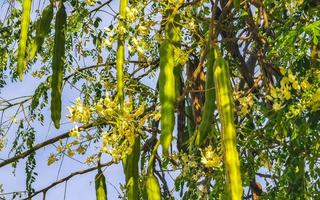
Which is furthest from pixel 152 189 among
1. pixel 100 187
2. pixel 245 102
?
pixel 245 102

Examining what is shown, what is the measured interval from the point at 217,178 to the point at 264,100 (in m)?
0.55

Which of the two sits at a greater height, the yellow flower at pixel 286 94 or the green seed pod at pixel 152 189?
the yellow flower at pixel 286 94

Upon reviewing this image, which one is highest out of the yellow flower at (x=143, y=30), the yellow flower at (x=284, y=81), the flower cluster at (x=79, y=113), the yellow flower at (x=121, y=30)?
the yellow flower at (x=143, y=30)

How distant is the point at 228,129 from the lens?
77.5 inches

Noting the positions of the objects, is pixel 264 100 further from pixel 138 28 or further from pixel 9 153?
pixel 9 153

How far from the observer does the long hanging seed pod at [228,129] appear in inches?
74.6

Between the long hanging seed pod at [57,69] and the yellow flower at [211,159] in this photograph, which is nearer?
the long hanging seed pod at [57,69]

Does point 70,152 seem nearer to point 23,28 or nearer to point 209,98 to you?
point 23,28

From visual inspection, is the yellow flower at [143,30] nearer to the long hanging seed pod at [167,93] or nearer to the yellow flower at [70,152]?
the yellow flower at [70,152]

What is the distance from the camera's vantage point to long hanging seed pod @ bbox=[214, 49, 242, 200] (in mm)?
1896

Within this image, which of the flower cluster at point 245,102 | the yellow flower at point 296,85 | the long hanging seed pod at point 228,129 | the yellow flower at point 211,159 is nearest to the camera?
the long hanging seed pod at point 228,129

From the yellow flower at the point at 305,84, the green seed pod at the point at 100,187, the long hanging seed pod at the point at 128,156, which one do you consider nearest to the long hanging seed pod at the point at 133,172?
the long hanging seed pod at the point at 128,156

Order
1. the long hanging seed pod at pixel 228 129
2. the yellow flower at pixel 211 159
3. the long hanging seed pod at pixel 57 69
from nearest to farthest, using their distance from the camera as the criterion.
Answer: the long hanging seed pod at pixel 228 129
the long hanging seed pod at pixel 57 69
the yellow flower at pixel 211 159

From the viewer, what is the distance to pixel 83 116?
2.82 metres
